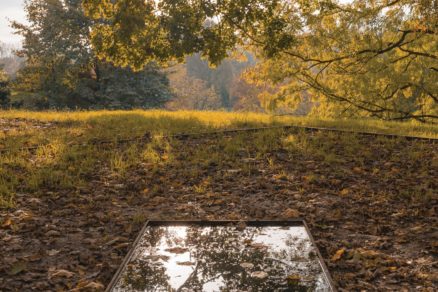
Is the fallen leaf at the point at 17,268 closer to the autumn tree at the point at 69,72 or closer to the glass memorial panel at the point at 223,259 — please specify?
the glass memorial panel at the point at 223,259

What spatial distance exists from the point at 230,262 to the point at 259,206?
1821 millimetres

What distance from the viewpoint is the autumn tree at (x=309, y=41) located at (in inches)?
364

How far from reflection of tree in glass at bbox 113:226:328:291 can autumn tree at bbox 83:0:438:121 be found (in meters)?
5.73

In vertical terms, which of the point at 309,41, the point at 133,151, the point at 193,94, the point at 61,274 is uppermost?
the point at 309,41

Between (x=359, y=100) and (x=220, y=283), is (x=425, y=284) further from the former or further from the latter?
(x=359, y=100)

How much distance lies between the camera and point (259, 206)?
5.63 m

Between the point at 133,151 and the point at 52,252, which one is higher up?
the point at 133,151

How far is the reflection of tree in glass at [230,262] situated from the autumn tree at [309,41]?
573cm

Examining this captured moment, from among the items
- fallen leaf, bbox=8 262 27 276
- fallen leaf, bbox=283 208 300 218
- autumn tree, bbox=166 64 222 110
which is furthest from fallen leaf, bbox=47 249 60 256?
autumn tree, bbox=166 64 222 110

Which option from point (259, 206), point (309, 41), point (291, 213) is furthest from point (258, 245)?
point (309, 41)

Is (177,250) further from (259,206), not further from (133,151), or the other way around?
(133,151)

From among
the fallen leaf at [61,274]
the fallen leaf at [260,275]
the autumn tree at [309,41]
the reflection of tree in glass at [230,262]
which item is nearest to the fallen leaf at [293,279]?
the reflection of tree in glass at [230,262]

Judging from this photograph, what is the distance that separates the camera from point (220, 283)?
3.46 meters

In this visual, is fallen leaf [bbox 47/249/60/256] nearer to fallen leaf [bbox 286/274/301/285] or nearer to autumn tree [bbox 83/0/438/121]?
fallen leaf [bbox 286/274/301/285]
